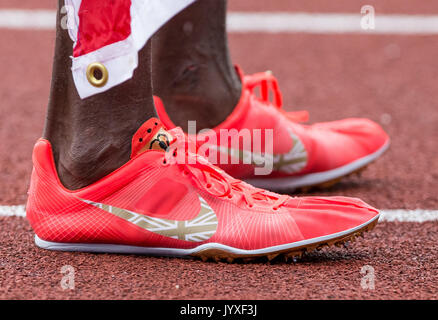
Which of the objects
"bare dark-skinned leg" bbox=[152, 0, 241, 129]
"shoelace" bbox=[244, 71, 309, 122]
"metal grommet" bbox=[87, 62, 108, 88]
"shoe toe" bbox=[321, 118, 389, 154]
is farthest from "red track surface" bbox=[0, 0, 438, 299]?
"bare dark-skinned leg" bbox=[152, 0, 241, 129]

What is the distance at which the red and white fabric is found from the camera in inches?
51.3

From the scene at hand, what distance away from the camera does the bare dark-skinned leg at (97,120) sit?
4.48 ft

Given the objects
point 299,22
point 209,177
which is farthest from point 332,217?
point 299,22

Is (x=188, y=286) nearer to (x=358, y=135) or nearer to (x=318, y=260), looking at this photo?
(x=318, y=260)

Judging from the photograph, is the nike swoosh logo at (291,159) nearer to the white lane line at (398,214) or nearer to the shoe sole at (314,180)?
the shoe sole at (314,180)

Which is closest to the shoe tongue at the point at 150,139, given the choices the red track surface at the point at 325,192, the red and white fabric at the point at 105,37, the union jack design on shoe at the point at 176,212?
the union jack design on shoe at the point at 176,212

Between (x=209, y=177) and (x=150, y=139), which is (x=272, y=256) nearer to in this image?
(x=209, y=177)

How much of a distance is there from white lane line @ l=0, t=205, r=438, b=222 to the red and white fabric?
1.73 feet

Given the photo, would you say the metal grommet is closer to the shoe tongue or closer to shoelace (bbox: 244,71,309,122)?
the shoe tongue

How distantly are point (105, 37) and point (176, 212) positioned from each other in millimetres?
357

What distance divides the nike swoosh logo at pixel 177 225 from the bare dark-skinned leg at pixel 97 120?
10 centimetres

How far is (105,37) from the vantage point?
4.32ft
